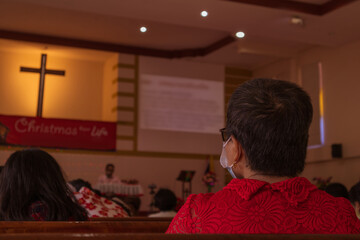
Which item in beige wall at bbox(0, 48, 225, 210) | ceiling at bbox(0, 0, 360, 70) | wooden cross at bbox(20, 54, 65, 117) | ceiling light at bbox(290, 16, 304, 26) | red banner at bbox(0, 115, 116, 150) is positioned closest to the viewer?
ceiling at bbox(0, 0, 360, 70)

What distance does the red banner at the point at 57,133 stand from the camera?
10.1m

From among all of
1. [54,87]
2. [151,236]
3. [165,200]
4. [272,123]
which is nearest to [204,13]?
[165,200]

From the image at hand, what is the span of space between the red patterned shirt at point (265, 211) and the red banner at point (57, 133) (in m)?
9.47

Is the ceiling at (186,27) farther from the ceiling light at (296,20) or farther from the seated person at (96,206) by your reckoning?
the seated person at (96,206)

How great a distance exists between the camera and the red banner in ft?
33.1

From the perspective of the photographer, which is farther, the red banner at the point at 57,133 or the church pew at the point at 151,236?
the red banner at the point at 57,133

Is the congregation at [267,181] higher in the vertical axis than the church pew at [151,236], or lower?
higher

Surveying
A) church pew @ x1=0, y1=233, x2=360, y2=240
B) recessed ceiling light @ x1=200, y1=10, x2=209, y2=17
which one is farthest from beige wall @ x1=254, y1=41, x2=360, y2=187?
church pew @ x1=0, y1=233, x2=360, y2=240

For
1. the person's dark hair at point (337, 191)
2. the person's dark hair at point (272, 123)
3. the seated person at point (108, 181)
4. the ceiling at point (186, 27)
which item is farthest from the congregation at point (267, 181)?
the seated person at point (108, 181)

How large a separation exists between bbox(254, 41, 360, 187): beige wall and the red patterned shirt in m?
8.46

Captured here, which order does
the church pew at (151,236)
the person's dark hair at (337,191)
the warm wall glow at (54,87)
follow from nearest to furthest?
the church pew at (151,236), the person's dark hair at (337,191), the warm wall glow at (54,87)

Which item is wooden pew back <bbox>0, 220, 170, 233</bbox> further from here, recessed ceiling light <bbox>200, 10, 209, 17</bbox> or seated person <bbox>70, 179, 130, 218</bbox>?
recessed ceiling light <bbox>200, 10, 209, 17</bbox>

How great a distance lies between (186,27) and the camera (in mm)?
9766

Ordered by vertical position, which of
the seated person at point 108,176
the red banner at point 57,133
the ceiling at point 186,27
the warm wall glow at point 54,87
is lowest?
the seated person at point 108,176
